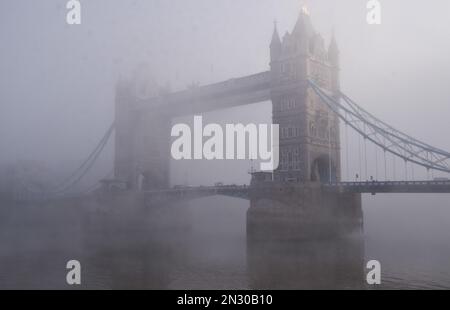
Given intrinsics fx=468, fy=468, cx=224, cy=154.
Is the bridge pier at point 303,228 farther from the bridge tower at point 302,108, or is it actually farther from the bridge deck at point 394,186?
the bridge tower at point 302,108

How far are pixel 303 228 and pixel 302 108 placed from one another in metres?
12.6

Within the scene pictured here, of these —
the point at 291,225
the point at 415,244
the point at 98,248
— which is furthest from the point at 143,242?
the point at 415,244

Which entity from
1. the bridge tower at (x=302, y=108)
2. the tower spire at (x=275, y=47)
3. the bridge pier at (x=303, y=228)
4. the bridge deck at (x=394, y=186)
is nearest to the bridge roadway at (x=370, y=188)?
the bridge deck at (x=394, y=186)

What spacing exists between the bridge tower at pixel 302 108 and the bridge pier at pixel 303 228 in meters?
4.06

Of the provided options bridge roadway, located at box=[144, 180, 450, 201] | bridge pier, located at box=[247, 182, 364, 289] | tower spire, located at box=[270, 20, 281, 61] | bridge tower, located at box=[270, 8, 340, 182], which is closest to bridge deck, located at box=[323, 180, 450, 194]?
bridge roadway, located at box=[144, 180, 450, 201]

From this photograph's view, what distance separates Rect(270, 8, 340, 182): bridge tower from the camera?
45969 millimetres

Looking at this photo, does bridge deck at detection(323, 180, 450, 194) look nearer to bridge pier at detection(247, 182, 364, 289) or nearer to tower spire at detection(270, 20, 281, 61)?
bridge pier at detection(247, 182, 364, 289)

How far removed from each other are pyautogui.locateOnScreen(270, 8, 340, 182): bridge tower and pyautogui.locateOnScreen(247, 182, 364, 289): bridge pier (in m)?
4.06

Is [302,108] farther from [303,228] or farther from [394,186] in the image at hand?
[303,228]

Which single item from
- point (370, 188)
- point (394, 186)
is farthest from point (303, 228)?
point (394, 186)

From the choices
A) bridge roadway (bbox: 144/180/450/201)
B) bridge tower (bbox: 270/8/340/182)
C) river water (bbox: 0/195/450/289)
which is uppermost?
bridge tower (bbox: 270/8/340/182)

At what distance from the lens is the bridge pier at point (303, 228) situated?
103ft
